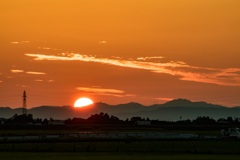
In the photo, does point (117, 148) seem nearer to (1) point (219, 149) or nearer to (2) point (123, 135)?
(1) point (219, 149)

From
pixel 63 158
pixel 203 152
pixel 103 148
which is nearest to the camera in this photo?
pixel 63 158

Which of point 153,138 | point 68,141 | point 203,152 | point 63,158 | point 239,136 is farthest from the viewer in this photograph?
point 239,136

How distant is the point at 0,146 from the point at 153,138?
94.9ft

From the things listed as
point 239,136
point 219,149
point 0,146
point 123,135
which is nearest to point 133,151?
point 219,149

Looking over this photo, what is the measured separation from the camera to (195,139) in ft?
320

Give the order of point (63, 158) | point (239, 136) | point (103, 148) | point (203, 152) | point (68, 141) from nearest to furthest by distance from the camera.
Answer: point (63, 158)
point (203, 152)
point (103, 148)
point (68, 141)
point (239, 136)

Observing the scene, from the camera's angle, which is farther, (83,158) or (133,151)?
(133,151)

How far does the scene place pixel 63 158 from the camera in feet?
198

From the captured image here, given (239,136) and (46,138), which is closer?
(46,138)

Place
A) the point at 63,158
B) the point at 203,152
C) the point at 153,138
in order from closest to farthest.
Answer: the point at 63,158, the point at 203,152, the point at 153,138

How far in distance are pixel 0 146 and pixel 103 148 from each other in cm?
1572

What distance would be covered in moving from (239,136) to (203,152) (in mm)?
38449

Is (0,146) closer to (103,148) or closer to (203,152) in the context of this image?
(103,148)

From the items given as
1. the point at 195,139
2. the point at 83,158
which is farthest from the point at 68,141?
the point at 83,158
